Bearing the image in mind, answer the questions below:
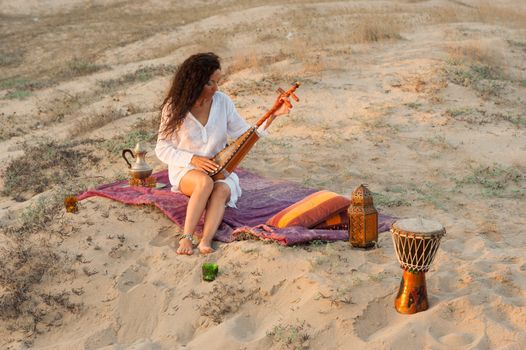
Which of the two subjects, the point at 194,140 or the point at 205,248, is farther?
the point at 194,140

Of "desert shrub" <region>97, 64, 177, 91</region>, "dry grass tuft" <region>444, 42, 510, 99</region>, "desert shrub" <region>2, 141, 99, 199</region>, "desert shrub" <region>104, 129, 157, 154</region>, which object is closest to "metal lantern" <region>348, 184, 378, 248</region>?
"desert shrub" <region>2, 141, 99, 199</region>

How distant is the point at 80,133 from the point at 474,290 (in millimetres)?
6603

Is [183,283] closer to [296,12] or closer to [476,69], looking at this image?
[476,69]

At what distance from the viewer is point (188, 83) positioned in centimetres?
566

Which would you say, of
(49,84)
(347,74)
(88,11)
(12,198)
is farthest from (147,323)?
(88,11)

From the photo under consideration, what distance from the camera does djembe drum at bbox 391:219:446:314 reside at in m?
3.98

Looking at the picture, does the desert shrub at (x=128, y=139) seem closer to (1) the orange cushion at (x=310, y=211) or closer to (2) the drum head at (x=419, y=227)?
(1) the orange cushion at (x=310, y=211)

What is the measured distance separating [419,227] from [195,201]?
1.95 m

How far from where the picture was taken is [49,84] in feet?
43.7

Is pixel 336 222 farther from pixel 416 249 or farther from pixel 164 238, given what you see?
pixel 416 249

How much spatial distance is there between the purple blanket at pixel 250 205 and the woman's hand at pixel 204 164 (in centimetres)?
43

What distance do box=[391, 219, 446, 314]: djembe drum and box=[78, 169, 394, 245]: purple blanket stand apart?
3.73 feet

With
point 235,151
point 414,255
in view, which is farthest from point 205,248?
point 414,255

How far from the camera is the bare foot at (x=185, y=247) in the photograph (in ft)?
17.2
